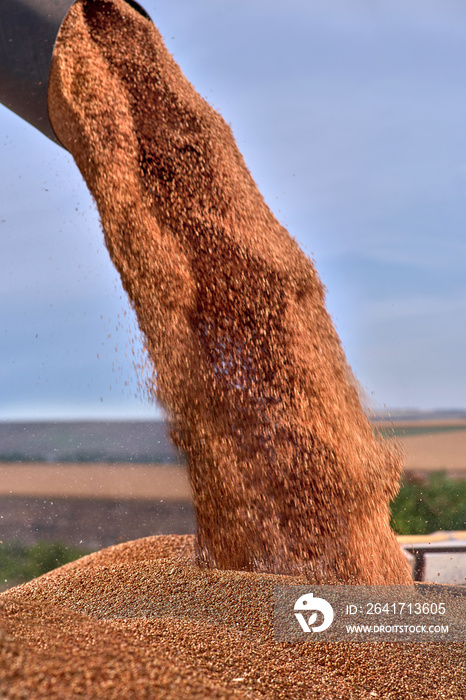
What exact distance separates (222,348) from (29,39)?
138 centimetres

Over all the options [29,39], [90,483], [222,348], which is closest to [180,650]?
[222,348]

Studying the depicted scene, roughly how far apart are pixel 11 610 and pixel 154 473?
15.1 metres

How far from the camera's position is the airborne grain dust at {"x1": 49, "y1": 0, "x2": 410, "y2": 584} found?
2279 mm

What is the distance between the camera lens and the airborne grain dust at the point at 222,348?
7.48ft

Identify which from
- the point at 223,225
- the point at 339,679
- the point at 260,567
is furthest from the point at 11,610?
the point at 223,225

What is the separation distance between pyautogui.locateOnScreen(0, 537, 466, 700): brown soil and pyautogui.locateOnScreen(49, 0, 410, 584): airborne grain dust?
0.26m

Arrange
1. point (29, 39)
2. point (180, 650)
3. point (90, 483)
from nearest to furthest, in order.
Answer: point (180, 650) < point (29, 39) < point (90, 483)

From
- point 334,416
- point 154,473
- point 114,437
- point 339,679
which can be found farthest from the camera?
point 114,437

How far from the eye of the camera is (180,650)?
1.46 m

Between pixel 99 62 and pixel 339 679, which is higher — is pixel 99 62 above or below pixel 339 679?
above

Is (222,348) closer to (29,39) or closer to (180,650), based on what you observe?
(180,650)

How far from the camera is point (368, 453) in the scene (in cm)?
247

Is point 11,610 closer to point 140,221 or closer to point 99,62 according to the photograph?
point 140,221

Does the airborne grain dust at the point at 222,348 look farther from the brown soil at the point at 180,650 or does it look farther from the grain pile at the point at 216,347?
the brown soil at the point at 180,650
